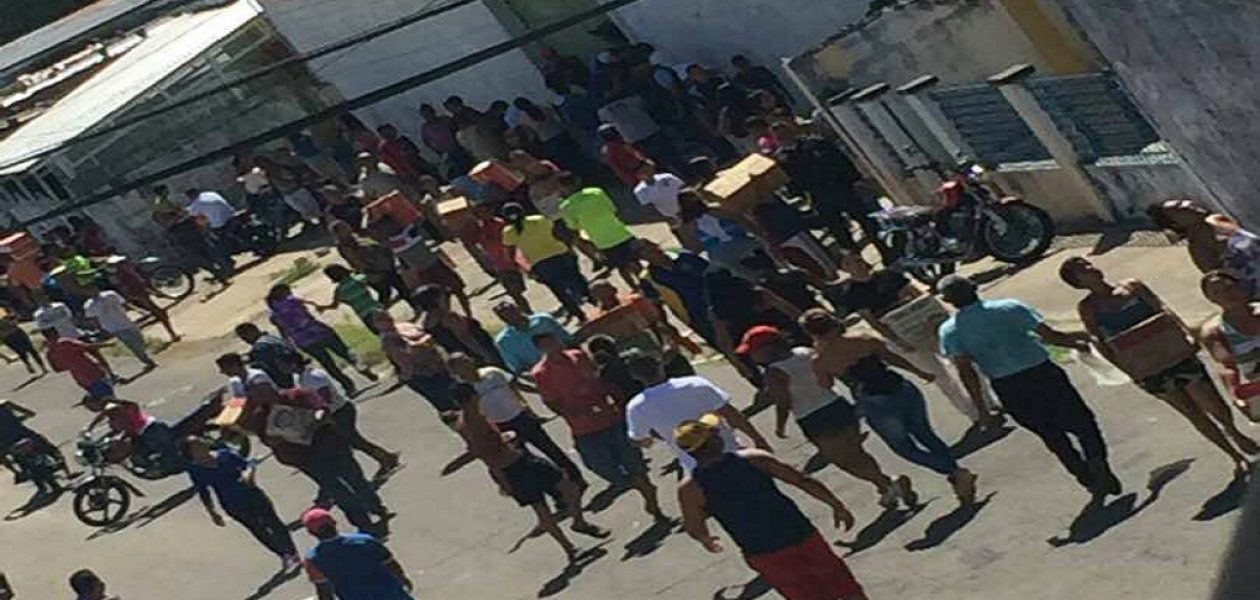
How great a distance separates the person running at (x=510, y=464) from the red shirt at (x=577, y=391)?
38cm

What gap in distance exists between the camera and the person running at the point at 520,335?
51.6 feet

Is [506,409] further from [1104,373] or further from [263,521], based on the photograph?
[1104,373]

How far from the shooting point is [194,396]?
2372 cm

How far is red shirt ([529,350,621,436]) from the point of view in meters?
14.0

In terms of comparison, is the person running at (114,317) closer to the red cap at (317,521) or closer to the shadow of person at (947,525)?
the red cap at (317,521)

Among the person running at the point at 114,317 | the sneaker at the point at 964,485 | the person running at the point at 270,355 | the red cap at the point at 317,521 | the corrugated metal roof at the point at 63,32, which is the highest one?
the corrugated metal roof at the point at 63,32

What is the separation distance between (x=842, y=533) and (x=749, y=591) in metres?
0.69

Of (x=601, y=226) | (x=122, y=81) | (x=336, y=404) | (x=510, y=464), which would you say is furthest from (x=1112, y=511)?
(x=122, y=81)

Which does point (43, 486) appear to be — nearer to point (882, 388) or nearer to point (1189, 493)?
point (882, 388)

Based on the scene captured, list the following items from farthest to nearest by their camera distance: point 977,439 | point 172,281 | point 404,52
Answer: point 172,281, point 404,52, point 977,439

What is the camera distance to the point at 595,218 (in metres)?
18.7

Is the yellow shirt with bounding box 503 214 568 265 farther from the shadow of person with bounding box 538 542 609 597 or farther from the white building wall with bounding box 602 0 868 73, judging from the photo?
the white building wall with bounding box 602 0 868 73

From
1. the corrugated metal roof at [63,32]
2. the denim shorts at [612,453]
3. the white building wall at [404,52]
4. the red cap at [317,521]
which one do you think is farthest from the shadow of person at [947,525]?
the corrugated metal roof at [63,32]

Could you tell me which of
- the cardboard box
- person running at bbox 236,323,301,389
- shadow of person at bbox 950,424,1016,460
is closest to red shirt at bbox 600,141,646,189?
the cardboard box
